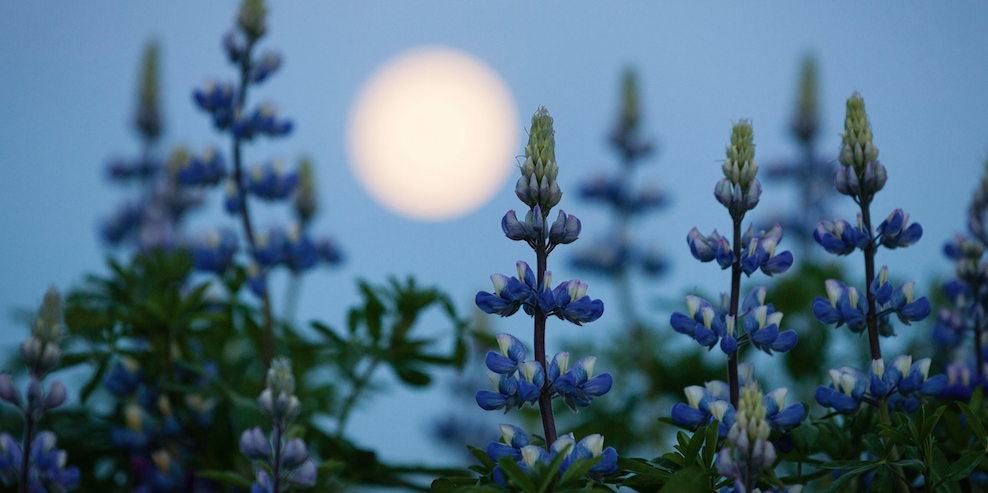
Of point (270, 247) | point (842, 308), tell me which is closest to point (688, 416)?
point (842, 308)

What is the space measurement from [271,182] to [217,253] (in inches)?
8.5

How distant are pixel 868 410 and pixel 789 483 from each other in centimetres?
17

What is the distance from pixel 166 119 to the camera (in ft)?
11.2

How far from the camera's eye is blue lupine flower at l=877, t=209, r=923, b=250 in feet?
3.43

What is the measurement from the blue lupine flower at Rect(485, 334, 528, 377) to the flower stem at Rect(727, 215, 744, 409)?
0.26 meters

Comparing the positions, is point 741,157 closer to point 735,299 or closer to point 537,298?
point 735,299

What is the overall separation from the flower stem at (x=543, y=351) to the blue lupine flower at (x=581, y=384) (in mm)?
20

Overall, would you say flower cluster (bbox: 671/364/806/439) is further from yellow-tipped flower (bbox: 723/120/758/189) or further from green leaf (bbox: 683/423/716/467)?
yellow-tipped flower (bbox: 723/120/758/189)

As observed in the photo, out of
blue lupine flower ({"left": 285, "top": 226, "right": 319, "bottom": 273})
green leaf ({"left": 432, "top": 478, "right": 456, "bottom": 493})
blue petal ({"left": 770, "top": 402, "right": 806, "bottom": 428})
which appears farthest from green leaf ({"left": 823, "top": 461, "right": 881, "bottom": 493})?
blue lupine flower ({"left": 285, "top": 226, "right": 319, "bottom": 273})

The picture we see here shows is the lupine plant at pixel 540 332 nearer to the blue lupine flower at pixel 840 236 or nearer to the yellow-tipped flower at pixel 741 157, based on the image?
the yellow-tipped flower at pixel 741 157

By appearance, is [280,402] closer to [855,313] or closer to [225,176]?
[855,313]

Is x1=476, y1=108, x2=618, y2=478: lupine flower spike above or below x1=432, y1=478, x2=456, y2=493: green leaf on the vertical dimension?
above

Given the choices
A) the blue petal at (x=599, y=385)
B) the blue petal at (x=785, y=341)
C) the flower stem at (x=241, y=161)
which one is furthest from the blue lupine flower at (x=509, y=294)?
the flower stem at (x=241, y=161)

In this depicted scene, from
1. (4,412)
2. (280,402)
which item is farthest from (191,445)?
(280,402)
